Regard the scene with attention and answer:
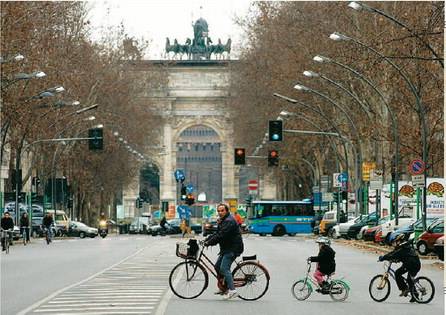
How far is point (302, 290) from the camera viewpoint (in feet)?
76.5

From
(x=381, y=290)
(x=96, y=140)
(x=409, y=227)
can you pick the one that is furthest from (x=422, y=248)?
(x=96, y=140)

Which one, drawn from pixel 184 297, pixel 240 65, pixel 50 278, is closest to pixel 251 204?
pixel 240 65

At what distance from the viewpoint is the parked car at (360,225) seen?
66000 mm

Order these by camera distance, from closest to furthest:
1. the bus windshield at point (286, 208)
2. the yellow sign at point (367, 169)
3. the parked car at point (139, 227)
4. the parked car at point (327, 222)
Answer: the yellow sign at point (367, 169) → the parked car at point (327, 222) → the bus windshield at point (286, 208) → the parked car at point (139, 227)

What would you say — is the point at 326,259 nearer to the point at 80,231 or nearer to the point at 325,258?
the point at 325,258

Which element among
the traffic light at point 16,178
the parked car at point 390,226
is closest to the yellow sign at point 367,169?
the parked car at point 390,226

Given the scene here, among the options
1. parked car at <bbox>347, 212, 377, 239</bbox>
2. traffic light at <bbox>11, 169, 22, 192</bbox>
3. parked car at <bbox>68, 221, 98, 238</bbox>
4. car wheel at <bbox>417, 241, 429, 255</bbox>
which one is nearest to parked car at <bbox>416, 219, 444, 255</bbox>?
car wheel at <bbox>417, 241, 429, 255</bbox>

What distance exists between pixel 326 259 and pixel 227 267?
151 cm

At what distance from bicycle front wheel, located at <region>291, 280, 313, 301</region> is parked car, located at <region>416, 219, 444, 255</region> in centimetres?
2188

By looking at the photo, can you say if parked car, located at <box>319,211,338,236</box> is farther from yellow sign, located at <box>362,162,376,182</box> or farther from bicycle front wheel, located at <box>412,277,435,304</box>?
bicycle front wheel, located at <box>412,277,435,304</box>

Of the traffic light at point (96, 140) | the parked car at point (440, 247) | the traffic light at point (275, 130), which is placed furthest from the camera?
the traffic light at point (96, 140)

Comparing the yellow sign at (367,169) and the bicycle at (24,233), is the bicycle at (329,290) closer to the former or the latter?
the bicycle at (24,233)

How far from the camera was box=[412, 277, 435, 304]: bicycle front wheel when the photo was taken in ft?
75.2

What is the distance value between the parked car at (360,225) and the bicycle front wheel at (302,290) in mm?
42005
